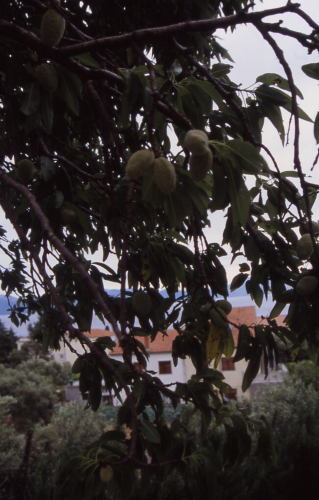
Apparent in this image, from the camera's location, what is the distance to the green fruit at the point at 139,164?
2.65ft

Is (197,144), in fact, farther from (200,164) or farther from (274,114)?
(274,114)

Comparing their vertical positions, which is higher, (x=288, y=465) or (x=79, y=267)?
(x=79, y=267)

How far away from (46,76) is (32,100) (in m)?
0.09

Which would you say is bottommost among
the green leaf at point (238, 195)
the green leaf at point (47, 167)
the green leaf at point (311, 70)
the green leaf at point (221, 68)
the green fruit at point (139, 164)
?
the green leaf at point (238, 195)

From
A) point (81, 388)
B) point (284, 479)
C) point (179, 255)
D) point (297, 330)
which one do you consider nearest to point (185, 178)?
point (179, 255)

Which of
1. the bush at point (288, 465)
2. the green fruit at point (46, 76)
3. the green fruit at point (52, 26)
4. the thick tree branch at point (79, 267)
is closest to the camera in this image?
the thick tree branch at point (79, 267)

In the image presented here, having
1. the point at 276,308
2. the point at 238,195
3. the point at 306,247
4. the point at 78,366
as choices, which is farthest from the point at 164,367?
the point at 238,195

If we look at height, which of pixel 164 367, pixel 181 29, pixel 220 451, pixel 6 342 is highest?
pixel 181 29

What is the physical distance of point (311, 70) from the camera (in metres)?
1.06

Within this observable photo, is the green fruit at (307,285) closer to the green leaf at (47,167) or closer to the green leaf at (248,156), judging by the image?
the green leaf at (248,156)

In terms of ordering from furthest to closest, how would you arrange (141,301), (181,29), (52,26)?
1. (141,301)
2. (52,26)
3. (181,29)

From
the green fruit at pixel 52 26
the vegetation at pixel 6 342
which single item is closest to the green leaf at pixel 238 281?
the green fruit at pixel 52 26

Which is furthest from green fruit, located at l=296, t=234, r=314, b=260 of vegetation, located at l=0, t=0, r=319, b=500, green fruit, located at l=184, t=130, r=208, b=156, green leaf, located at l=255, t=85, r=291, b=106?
green fruit, located at l=184, t=130, r=208, b=156

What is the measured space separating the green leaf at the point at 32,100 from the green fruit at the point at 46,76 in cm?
4
